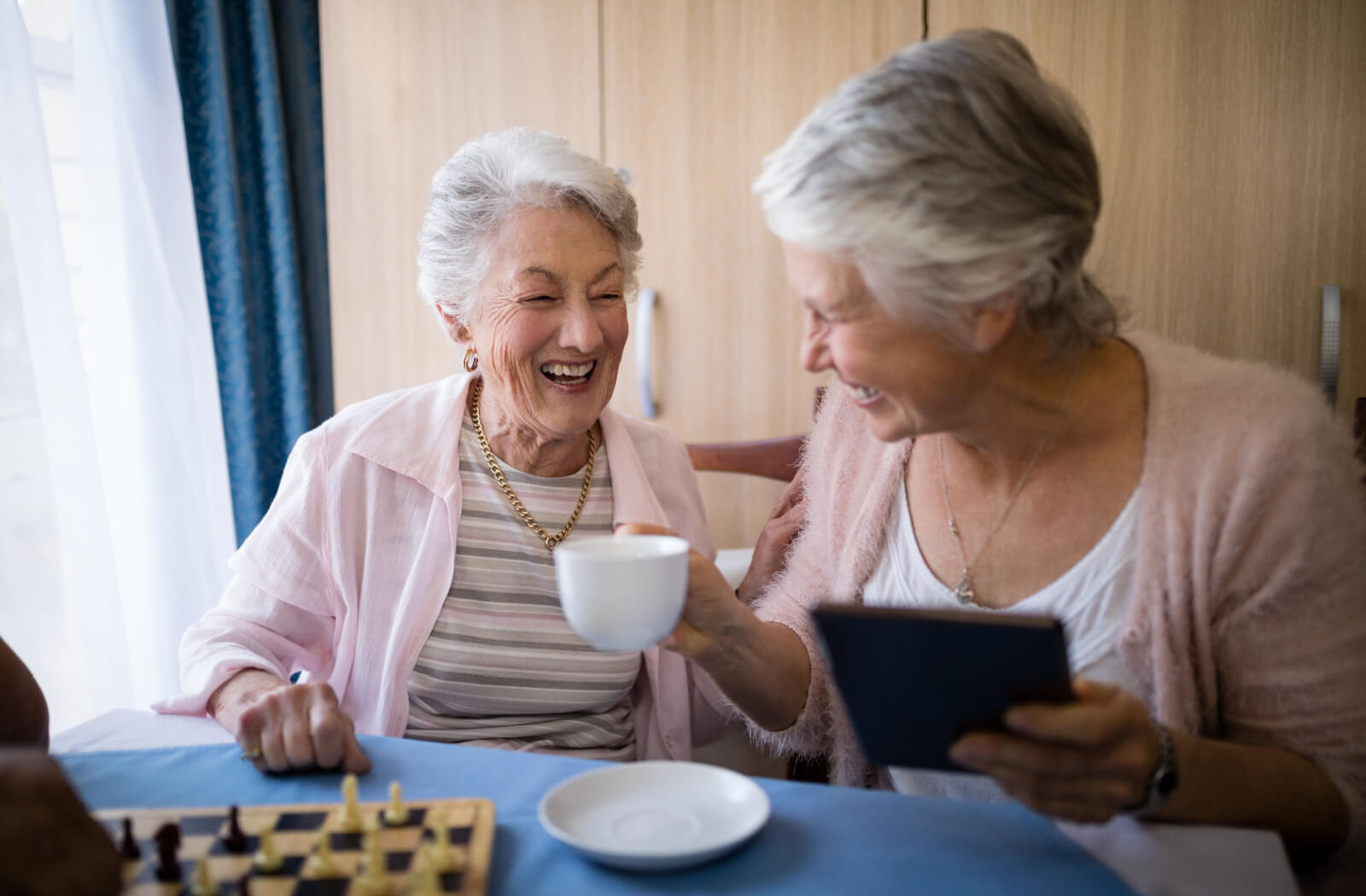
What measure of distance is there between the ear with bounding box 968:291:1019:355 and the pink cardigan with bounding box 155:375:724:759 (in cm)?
70

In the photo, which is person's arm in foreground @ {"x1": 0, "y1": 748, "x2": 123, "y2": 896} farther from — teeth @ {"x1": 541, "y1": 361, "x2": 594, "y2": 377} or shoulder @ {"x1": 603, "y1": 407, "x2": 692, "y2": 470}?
shoulder @ {"x1": 603, "y1": 407, "x2": 692, "y2": 470}

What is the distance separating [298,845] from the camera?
0.81m

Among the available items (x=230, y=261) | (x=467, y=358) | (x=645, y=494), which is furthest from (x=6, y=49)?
(x=645, y=494)

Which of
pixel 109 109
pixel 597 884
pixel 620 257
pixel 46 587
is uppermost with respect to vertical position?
pixel 109 109

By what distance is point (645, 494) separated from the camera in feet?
5.31

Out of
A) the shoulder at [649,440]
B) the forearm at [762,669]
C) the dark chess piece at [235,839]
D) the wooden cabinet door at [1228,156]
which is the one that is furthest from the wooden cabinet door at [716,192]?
the dark chess piece at [235,839]

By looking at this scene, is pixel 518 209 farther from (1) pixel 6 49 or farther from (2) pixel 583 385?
(1) pixel 6 49

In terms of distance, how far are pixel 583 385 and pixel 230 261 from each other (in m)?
1.72

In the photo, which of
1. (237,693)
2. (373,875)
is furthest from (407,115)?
(373,875)

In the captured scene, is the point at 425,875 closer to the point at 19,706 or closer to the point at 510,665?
the point at 19,706

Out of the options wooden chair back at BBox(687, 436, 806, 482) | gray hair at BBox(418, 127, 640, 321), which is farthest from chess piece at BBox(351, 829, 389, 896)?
wooden chair back at BBox(687, 436, 806, 482)

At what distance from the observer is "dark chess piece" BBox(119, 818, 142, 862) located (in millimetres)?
787

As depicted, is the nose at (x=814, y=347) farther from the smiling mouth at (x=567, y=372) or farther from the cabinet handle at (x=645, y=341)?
the cabinet handle at (x=645, y=341)

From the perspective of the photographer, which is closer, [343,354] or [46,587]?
[46,587]
